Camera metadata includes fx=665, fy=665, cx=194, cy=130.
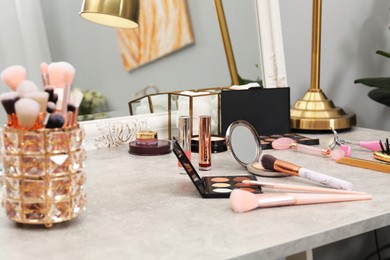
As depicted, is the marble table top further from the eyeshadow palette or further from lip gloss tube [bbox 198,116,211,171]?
the eyeshadow palette

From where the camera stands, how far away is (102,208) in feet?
3.23

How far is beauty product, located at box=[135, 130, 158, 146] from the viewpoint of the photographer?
1369mm

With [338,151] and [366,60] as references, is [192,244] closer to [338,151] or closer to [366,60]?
[338,151]

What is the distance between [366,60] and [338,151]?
67cm

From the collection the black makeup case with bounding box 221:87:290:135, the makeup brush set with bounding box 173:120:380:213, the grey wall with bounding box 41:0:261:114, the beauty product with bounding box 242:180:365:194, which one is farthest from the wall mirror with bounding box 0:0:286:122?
the beauty product with bounding box 242:180:365:194

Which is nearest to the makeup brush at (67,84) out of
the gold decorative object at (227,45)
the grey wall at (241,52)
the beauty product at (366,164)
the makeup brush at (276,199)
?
the makeup brush at (276,199)

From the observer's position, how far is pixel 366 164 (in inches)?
48.9

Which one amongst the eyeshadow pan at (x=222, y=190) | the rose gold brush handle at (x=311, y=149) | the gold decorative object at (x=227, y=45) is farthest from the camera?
the gold decorative object at (x=227, y=45)

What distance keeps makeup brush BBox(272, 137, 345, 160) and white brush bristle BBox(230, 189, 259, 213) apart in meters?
0.39

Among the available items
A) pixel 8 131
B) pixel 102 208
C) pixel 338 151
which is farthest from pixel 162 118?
→ pixel 8 131

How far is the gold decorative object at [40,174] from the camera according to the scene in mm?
855

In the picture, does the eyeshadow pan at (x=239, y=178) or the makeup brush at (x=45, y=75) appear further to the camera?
the eyeshadow pan at (x=239, y=178)

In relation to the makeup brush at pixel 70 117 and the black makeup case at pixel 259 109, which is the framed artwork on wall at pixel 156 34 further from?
the makeup brush at pixel 70 117

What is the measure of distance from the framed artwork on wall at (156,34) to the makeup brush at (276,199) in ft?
1.88
